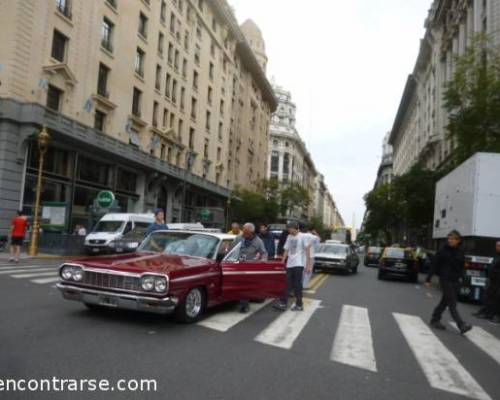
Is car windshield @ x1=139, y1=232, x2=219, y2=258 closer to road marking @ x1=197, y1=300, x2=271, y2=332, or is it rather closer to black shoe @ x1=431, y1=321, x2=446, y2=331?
road marking @ x1=197, y1=300, x2=271, y2=332

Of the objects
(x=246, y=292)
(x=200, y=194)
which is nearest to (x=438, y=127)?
(x=200, y=194)

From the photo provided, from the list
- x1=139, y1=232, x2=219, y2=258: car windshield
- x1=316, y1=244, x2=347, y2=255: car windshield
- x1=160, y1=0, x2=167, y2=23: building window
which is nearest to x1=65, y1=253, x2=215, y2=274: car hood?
x1=139, y1=232, x2=219, y2=258: car windshield

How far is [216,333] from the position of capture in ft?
22.7

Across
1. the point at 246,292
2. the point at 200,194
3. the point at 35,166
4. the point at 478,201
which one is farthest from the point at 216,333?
the point at 200,194

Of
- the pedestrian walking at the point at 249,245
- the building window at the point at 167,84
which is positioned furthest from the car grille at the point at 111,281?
the building window at the point at 167,84

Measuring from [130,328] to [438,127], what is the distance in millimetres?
50887

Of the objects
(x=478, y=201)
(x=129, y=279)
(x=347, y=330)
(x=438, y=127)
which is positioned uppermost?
(x=438, y=127)

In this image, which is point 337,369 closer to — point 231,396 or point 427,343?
point 231,396

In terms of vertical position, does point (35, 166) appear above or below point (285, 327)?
above

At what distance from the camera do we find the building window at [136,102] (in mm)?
36969

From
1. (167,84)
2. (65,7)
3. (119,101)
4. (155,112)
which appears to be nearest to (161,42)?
(167,84)

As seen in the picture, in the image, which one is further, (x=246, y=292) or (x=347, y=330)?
(x=246, y=292)

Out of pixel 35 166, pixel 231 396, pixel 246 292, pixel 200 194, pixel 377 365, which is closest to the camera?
pixel 231 396

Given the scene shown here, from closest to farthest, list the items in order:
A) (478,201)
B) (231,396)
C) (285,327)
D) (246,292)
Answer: (231,396), (285,327), (246,292), (478,201)
